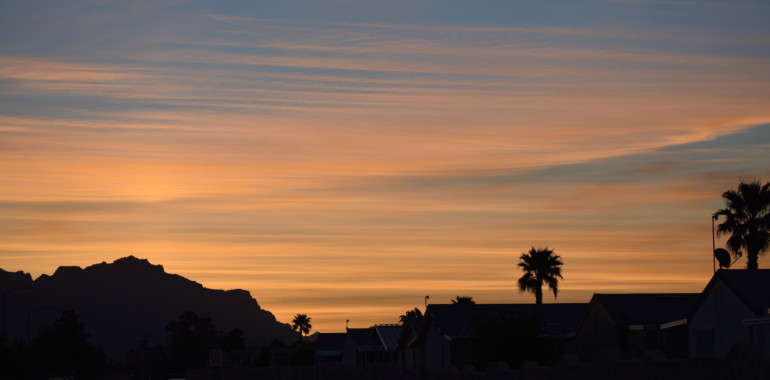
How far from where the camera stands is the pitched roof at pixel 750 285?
3794 cm

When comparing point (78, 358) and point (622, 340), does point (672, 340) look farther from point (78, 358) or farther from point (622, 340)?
point (78, 358)

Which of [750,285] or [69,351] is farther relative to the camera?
[69,351]

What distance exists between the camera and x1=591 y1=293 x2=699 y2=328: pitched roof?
2099 inches

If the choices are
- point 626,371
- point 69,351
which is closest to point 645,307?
point 626,371

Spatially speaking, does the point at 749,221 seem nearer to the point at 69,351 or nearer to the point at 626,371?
the point at 626,371

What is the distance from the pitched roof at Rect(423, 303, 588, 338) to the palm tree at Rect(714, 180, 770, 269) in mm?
10422

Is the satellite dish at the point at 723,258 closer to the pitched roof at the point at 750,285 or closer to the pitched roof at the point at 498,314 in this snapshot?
the pitched roof at the point at 750,285

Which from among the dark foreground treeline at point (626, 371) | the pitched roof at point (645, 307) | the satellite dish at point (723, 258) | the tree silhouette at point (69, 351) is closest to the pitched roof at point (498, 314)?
the pitched roof at point (645, 307)

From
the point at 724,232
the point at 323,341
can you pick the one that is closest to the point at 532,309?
the point at 724,232

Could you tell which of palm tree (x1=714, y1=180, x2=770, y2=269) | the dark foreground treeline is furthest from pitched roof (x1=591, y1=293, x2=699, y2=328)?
the dark foreground treeline

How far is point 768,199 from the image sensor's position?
61.8 m

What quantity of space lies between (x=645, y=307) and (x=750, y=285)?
52.0 ft

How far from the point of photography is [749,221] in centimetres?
6209

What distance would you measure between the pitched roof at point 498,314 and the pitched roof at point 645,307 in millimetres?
6443
